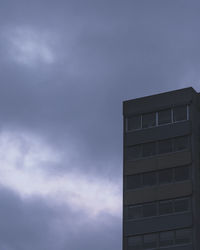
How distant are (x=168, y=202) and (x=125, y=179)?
594 cm

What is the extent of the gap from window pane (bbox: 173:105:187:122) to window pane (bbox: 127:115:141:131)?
4319mm

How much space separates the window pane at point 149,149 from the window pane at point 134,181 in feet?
8.46

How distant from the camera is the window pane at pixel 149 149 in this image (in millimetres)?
96375

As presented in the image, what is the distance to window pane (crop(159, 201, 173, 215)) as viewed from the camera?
92.2 metres

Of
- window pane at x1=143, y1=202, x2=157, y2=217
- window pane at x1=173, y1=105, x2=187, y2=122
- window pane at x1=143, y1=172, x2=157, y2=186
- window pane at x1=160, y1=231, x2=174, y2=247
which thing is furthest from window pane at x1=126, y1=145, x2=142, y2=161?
window pane at x1=160, y1=231, x2=174, y2=247

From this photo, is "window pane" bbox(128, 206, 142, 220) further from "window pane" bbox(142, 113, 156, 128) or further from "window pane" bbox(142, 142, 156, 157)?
"window pane" bbox(142, 113, 156, 128)

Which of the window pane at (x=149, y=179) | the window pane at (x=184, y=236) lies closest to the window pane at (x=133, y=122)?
the window pane at (x=149, y=179)

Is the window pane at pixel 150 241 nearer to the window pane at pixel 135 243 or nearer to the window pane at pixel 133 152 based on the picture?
the window pane at pixel 135 243

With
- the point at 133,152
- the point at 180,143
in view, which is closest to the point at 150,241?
the point at 133,152

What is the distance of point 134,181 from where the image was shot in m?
95.9

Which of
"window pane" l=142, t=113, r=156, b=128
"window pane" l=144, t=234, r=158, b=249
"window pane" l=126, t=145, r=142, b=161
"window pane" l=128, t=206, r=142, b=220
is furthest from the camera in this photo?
"window pane" l=142, t=113, r=156, b=128

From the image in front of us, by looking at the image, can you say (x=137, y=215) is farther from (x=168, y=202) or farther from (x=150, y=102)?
(x=150, y=102)

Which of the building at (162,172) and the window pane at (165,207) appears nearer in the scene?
the building at (162,172)

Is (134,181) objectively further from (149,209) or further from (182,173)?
(182,173)
